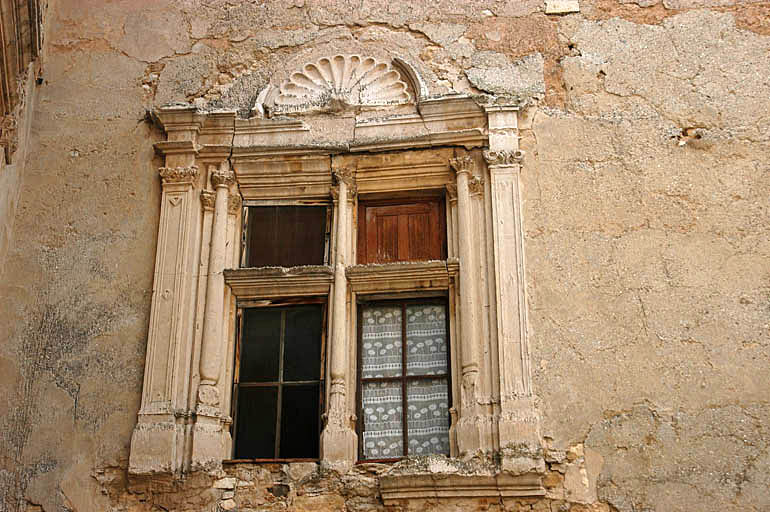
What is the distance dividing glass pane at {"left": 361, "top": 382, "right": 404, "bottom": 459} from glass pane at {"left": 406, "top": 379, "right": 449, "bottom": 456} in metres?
0.06

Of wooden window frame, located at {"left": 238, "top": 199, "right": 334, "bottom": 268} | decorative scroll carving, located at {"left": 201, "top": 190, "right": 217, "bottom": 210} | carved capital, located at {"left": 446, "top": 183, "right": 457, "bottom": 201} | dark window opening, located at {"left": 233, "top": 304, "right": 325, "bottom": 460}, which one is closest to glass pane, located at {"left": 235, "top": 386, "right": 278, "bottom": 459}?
dark window opening, located at {"left": 233, "top": 304, "right": 325, "bottom": 460}

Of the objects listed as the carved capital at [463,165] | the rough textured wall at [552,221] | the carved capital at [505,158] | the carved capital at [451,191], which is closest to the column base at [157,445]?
the rough textured wall at [552,221]

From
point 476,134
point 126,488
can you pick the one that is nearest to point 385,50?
point 476,134

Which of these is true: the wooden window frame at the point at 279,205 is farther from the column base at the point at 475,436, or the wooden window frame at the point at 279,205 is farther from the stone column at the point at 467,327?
the column base at the point at 475,436

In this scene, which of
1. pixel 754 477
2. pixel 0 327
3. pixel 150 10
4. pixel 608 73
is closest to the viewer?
pixel 754 477

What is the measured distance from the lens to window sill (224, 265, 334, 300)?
5875 millimetres

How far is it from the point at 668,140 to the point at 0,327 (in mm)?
4077

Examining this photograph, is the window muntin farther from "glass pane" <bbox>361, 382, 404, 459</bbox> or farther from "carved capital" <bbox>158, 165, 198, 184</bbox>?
"carved capital" <bbox>158, 165, 198, 184</bbox>

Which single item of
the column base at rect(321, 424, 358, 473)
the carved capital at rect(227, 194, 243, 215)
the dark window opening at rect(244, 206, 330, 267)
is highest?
the carved capital at rect(227, 194, 243, 215)

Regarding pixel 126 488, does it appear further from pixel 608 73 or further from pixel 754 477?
pixel 608 73

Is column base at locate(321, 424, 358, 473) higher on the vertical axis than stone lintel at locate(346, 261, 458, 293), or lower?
lower

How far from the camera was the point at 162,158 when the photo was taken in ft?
20.6

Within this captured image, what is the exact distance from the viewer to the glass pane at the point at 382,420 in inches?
218

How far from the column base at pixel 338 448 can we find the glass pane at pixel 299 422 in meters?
0.15
